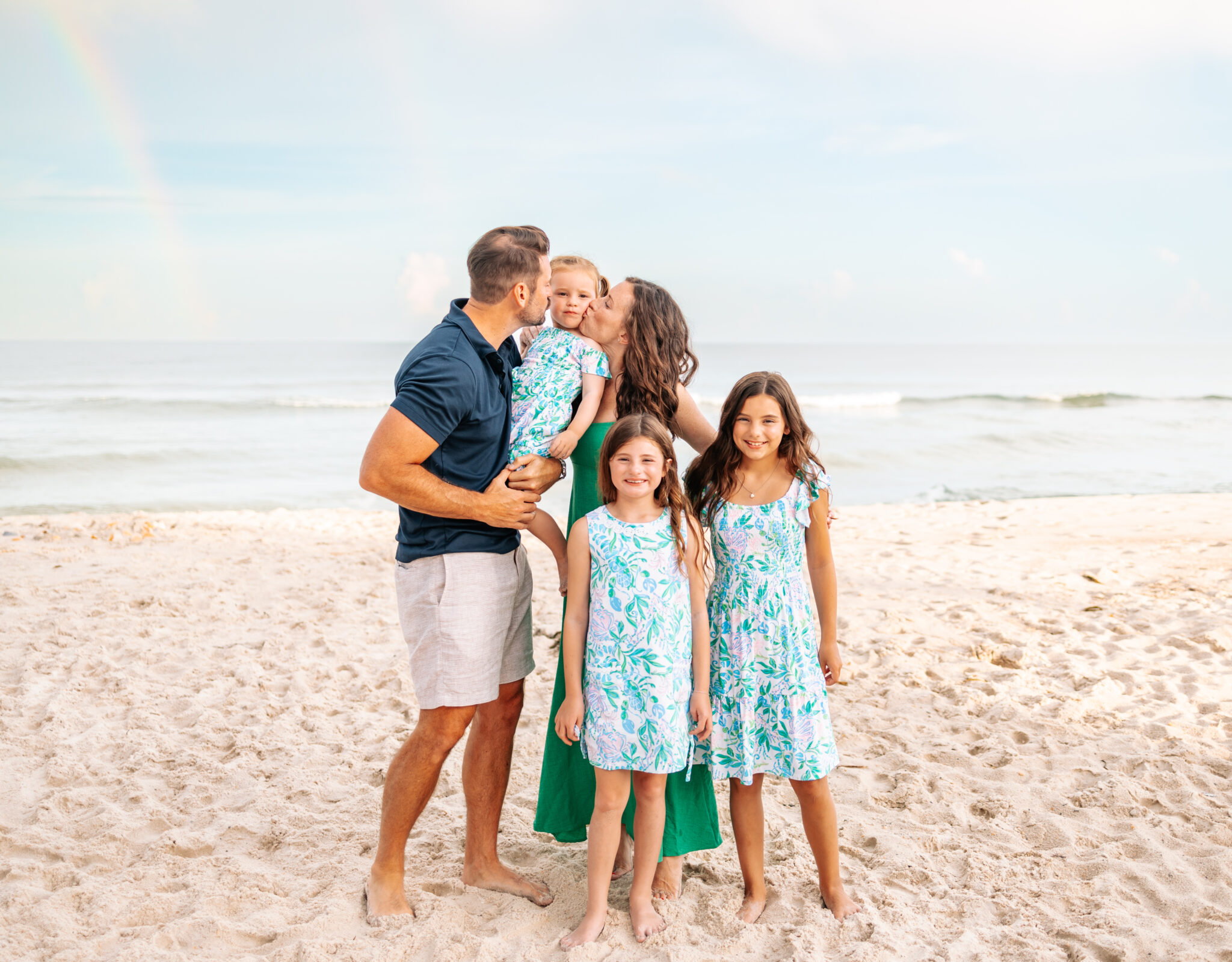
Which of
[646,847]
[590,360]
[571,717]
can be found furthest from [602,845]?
[590,360]

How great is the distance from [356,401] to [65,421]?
8.38 metres

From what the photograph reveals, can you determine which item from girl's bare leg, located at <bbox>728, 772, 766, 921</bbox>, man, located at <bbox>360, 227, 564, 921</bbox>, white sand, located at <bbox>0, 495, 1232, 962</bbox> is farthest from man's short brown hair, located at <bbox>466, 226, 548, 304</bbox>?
white sand, located at <bbox>0, 495, 1232, 962</bbox>

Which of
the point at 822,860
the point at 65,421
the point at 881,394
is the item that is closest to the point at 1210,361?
the point at 881,394

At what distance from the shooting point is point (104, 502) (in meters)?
13.2

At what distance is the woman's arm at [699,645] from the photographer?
275 centimetres

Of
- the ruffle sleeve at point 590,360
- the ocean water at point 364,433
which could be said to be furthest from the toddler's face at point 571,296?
the ocean water at point 364,433

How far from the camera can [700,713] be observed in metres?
2.75

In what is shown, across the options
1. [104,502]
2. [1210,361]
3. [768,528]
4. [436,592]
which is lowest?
[104,502]

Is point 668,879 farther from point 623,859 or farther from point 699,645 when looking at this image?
point 699,645

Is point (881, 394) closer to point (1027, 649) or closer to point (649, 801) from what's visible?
point (1027, 649)

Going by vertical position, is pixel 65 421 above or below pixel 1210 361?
below

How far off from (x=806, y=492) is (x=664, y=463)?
52 cm

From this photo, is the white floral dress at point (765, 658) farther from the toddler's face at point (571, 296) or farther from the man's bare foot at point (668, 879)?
the toddler's face at point (571, 296)

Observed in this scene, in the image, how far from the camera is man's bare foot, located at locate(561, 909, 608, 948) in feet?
8.86
